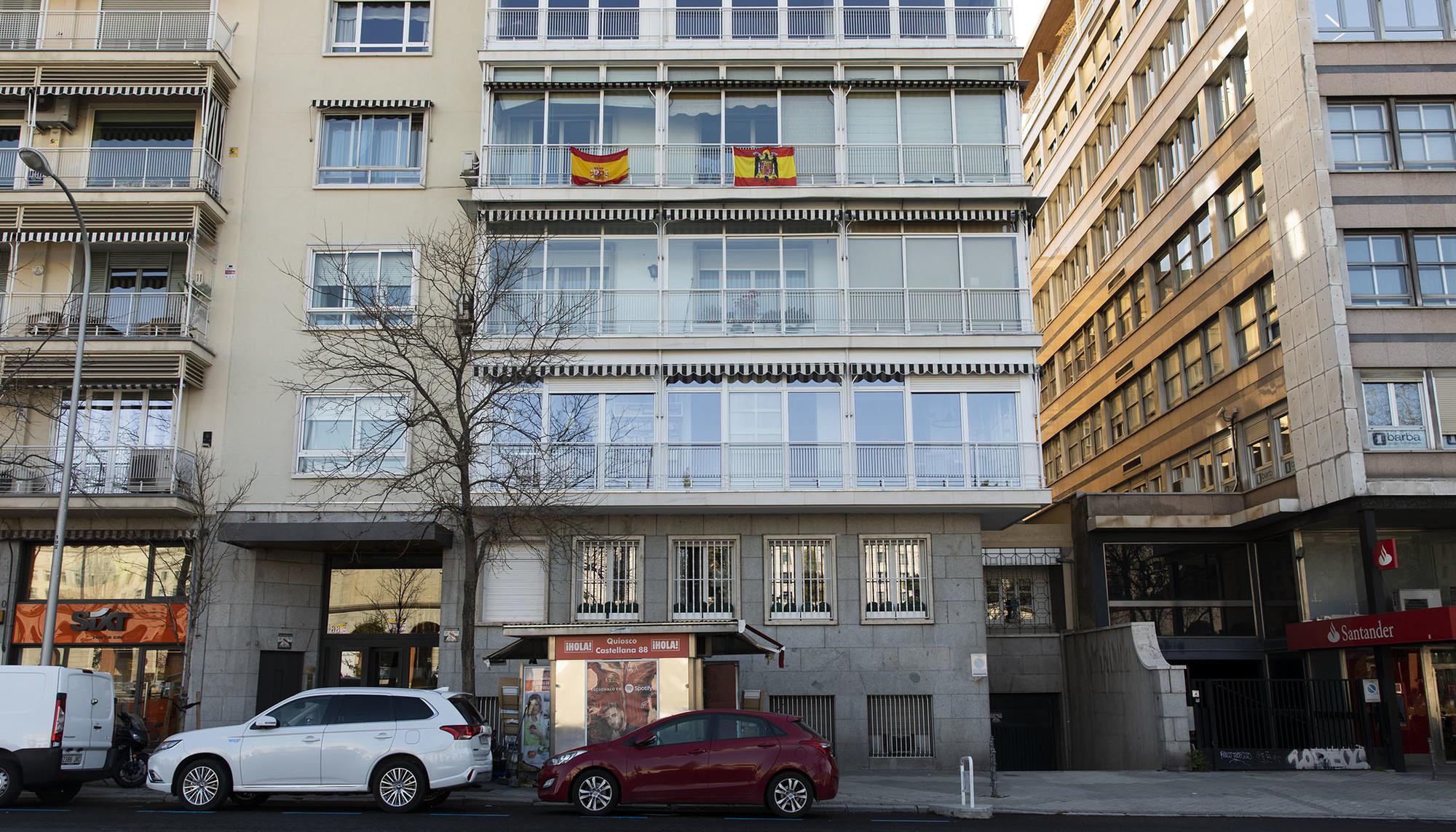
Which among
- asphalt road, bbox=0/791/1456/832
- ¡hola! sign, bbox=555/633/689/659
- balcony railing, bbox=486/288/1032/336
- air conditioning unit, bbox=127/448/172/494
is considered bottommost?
asphalt road, bbox=0/791/1456/832

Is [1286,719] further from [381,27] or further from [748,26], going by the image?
[381,27]

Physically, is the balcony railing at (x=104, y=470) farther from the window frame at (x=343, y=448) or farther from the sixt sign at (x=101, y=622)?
the sixt sign at (x=101, y=622)

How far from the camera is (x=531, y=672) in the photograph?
19391 mm

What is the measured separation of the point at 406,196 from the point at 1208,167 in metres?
20.7

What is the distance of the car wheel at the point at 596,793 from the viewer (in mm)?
15328

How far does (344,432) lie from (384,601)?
12.6 ft

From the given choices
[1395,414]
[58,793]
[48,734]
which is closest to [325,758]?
[48,734]

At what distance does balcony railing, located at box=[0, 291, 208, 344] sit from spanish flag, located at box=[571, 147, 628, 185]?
871cm

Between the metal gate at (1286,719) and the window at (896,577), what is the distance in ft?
18.4

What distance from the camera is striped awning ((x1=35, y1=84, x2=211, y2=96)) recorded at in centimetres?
2619

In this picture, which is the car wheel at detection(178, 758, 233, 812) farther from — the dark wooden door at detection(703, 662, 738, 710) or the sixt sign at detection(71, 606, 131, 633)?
the sixt sign at detection(71, 606, 131, 633)

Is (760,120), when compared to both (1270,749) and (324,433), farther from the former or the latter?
(1270,749)

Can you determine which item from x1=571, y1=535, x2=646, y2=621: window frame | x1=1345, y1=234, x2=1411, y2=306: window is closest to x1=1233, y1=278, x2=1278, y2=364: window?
x1=1345, y1=234, x2=1411, y2=306: window

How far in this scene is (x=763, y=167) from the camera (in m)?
25.8
